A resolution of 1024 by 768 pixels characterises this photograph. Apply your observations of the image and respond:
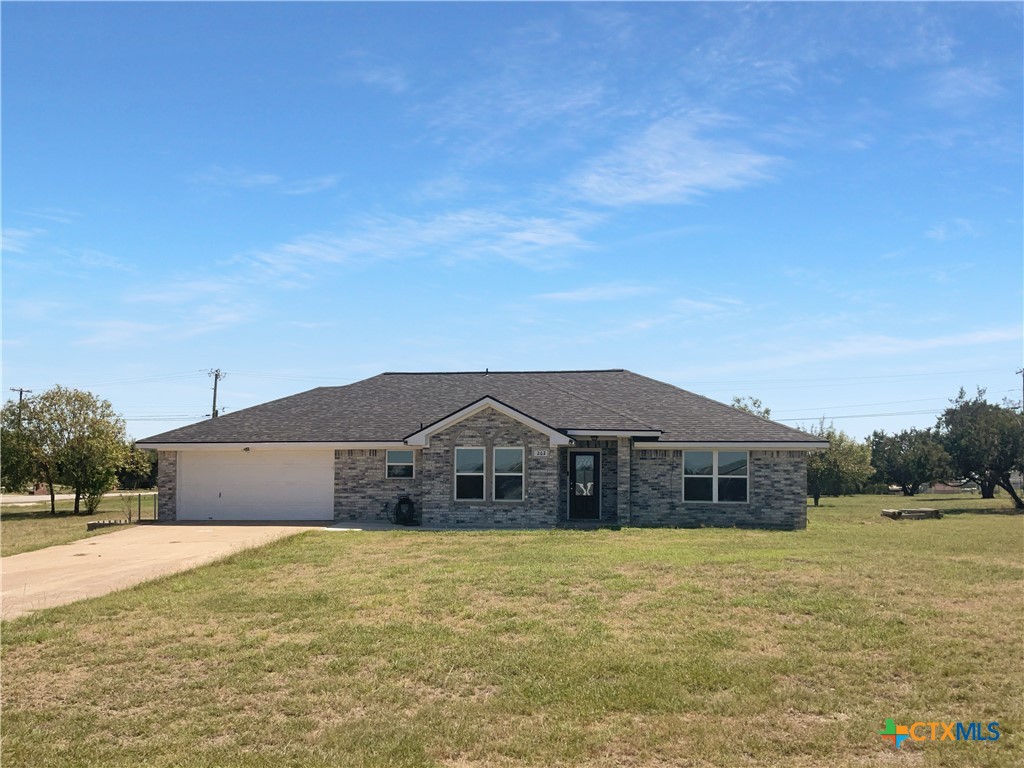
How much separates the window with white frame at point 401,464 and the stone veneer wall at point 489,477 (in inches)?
58.3

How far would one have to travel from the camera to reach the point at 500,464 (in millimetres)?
23625

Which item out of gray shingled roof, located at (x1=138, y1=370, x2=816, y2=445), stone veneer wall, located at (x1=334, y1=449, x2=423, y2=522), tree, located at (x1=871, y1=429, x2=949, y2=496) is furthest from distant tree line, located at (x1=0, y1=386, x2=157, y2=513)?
tree, located at (x1=871, y1=429, x2=949, y2=496)

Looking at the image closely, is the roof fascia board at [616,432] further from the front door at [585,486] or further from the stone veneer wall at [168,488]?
the stone veneer wall at [168,488]

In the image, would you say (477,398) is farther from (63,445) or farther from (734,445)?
(63,445)

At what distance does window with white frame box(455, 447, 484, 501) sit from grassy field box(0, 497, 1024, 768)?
8.85 metres

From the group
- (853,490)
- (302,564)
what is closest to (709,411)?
(302,564)

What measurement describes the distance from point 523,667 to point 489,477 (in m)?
14.9

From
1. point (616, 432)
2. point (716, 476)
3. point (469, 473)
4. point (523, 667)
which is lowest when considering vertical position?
point (523, 667)

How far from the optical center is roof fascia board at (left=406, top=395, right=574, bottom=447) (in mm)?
23188

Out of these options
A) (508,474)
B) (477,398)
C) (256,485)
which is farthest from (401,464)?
(256,485)

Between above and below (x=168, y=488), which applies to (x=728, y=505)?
below

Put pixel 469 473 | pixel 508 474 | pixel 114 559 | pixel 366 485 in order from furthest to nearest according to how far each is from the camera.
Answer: pixel 366 485 < pixel 469 473 < pixel 508 474 < pixel 114 559

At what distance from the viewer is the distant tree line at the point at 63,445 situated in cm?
3672

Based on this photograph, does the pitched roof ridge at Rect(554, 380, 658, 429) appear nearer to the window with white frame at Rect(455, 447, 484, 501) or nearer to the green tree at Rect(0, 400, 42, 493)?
the window with white frame at Rect(455, 447, 484, 501)
